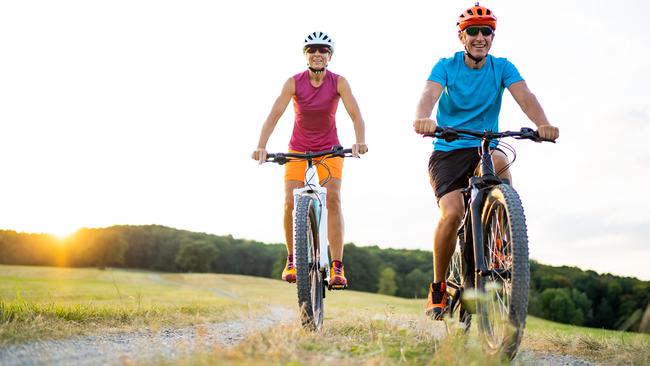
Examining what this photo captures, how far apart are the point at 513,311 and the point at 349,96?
3.30 m

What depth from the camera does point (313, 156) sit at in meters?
5.74

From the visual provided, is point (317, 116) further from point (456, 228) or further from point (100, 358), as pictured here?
point (100, 358)

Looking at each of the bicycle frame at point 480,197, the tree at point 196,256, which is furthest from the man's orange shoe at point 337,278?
the tree at point 196,256

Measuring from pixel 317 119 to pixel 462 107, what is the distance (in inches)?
71.1

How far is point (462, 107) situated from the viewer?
203 inches

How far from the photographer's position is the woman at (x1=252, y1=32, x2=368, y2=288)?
6.25 metres

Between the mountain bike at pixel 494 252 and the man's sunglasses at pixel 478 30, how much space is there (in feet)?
3.32

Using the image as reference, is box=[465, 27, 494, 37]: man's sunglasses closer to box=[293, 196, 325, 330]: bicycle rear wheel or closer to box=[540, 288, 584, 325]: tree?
box=[293, 196, 325, 330]: bicycle rear wheel

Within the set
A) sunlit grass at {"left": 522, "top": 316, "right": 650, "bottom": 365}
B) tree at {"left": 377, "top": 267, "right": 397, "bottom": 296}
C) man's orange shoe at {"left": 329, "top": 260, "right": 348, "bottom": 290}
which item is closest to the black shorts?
man's orange shoe at {"left": 329, "top": 260, "right": 348, "bottom": 290}

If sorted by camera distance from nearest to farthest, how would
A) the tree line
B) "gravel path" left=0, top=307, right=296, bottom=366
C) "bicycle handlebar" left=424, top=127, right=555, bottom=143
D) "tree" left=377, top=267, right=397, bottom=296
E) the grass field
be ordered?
1. the grass field
2. "gravel path" left=0, top=307, right=296, bottom=366
3. "bicycle handlebar" left=424, top=127, right=555, bottom=143
4. the tree line
5. "tree" left=377, top=267, right=397, bottom=296

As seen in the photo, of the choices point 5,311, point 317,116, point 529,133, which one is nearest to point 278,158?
point 317,116

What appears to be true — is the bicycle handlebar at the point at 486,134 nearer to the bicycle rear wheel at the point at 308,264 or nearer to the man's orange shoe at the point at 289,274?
the bicycle rear wheel at the point at 308,264

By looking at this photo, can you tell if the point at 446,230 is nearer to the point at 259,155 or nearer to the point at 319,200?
the point at 319,200

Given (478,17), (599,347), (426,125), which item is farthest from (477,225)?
(599,347)
